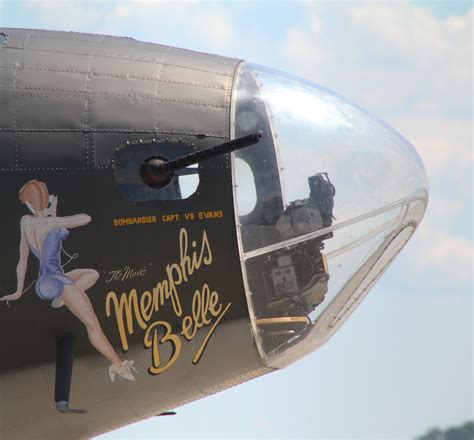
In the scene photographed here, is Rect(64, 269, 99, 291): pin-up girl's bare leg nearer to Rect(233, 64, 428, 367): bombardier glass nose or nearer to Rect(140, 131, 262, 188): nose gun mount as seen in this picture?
Rect(140, 131, 262, 188): nose gun mount

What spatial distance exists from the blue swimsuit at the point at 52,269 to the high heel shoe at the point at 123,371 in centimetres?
91

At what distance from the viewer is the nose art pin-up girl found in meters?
11.8

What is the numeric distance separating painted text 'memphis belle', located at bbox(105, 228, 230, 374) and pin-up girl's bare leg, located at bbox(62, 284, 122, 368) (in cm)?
15

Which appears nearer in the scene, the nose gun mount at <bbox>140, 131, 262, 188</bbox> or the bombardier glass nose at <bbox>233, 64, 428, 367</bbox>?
the nose gun mount at <bbox>140, 131, 262, 188</bbox>

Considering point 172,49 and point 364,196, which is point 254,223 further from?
point 172,49

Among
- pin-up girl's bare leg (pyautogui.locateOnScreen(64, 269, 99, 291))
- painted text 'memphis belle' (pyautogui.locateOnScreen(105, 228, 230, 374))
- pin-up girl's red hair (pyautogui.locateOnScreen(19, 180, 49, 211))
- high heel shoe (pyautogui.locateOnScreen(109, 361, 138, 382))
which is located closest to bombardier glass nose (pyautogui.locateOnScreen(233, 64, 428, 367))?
painted text 'memphis belle' (pyautogui.locateOnScreen(105, 228, 230, 374))

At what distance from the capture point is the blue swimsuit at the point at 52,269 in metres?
11.8

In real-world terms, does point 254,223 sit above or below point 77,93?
below

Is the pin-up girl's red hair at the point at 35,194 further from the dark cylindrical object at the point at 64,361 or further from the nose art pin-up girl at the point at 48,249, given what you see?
the dark cylindrical object at the point at 64,361

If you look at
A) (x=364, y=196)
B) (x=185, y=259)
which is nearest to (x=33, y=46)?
(x=185, y=259)

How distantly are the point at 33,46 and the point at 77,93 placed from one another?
0.83 metres

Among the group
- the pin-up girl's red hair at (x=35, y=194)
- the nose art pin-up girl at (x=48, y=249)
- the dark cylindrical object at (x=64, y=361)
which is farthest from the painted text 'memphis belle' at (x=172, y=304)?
the pin-up girl's red hair at (x=35, y=194)

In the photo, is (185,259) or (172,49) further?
(172,49)

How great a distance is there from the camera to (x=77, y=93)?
1222 cm
